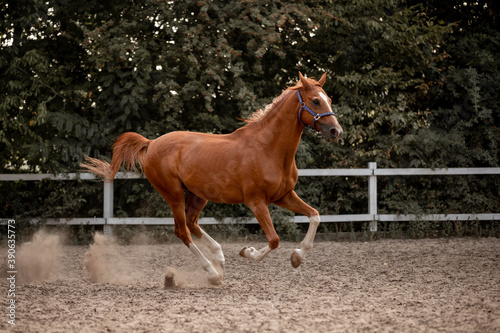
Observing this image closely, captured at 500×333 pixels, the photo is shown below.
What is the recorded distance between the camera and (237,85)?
396 inches

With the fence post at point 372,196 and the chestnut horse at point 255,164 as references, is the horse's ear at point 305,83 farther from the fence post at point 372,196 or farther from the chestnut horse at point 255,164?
the fence post at point 372,196

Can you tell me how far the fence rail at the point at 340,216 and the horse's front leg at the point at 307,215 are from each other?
14.0ft

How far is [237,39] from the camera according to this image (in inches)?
424

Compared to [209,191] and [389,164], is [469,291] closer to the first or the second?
[209,191]

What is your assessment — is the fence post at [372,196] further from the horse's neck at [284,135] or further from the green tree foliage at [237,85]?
the horse's neck at [284,135]

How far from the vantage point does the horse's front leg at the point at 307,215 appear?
17.3 feet

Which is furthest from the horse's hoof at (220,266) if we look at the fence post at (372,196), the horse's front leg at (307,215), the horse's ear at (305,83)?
the fence post at (372,196)

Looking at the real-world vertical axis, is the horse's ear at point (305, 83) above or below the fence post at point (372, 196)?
above

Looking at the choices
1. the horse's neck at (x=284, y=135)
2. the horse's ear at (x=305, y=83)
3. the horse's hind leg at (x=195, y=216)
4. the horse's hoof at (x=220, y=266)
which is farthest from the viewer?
the horse's hind leg at (x=195, y=216)

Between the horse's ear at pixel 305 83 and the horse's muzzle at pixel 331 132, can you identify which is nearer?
the horse's muzzle at pixel 331 132

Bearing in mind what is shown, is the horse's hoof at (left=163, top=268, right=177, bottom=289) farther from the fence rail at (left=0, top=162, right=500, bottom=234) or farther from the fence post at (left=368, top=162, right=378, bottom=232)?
the fence post at (left=368, top=162, right=378, bottom=232)

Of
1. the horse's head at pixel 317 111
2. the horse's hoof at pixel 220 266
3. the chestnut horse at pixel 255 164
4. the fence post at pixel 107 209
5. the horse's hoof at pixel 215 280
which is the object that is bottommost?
the horse's hoof at pixel 215 280

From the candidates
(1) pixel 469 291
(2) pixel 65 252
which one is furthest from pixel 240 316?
(2) pixel 65 252

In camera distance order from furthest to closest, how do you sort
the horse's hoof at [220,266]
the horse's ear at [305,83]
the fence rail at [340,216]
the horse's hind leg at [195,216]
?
the fence rail at [340,216], the horse's hind leg at [195,216], the horse's hoof at [220,266], the horse's ear at [305,83]
